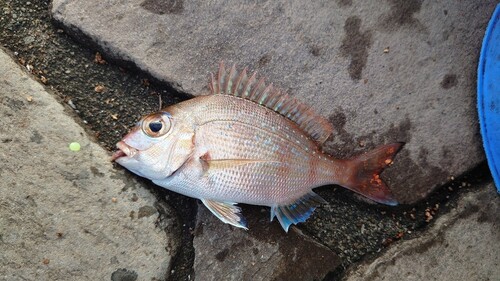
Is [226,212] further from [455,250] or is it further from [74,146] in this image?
[455,250]

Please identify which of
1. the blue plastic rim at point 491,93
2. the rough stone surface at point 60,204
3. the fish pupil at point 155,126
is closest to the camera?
the fish pupil at point 155,126

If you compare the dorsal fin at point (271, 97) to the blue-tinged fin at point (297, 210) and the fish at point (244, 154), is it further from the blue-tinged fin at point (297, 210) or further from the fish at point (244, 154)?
the blue-tinged fin at point (297, 210)

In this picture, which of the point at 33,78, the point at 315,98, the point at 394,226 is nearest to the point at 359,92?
the point at 315,98

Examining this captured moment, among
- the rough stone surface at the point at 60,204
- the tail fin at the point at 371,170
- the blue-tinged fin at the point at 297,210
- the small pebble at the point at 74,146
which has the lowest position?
the rough stone surface at the point at 60,204

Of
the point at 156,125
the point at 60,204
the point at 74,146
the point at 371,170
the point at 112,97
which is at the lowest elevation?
the point at 60,204

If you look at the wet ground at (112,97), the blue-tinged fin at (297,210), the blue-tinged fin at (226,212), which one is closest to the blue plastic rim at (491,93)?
the wet ground at (112,97)

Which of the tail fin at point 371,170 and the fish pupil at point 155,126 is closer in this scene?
the fish pupil at point 155,126

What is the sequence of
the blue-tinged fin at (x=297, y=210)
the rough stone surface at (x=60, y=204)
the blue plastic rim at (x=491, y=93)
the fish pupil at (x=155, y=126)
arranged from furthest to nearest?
the blue plastic rim at (x=491, y=93)
the blue-tinged fin at (x=297, y=210)
the rough stone surface at (x=60, y=204)
the fish pupil at (x=155, y=126)

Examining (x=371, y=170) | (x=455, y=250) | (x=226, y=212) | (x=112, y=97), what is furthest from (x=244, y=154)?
(x=455, y=250)
